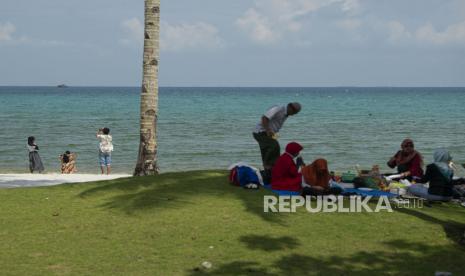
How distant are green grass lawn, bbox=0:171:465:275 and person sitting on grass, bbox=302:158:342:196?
0.86m

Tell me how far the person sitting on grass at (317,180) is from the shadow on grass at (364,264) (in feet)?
7.52

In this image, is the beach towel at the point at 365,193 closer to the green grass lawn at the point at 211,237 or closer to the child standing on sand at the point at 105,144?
the green grass lawn at the point at 211,237

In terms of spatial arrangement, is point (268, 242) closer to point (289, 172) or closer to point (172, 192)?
point (289, 172)

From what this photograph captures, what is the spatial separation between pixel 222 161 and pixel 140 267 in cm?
2217

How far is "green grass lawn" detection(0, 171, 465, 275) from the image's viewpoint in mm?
8648

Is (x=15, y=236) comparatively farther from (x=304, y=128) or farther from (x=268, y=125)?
A: (x=304, y=128)

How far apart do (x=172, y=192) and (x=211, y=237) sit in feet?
7.72

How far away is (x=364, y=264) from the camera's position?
8727mm

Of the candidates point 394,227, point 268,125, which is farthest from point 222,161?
point 394,227

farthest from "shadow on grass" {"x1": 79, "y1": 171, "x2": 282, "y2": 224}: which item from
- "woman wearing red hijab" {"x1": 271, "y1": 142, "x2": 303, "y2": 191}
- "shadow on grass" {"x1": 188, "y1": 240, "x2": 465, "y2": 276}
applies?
"shadow on grass" {"x1": 188, "y1": 240, "x2": 465, "y2": 276}

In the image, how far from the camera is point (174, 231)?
32.7 ft

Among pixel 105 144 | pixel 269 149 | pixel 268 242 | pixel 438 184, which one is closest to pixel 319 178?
pixel 269 149

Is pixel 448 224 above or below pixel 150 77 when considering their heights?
below

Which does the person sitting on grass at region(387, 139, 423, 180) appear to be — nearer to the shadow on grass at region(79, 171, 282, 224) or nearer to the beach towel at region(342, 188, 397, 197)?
the beach towel at region(342, 188, 397, 197)
